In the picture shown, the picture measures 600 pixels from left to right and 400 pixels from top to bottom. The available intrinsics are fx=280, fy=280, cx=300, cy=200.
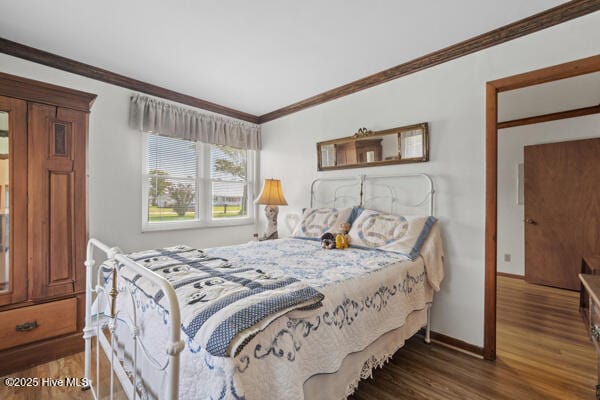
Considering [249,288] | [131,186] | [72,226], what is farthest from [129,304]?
[131,186]

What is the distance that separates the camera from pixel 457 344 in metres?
2.25

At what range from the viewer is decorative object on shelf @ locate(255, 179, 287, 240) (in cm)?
337

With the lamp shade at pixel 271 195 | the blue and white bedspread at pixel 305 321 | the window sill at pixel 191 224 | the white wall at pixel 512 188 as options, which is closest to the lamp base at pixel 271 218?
the lamp shade at pixel 271 195

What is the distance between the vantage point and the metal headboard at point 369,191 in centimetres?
248

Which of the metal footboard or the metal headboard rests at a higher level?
the metal headboard

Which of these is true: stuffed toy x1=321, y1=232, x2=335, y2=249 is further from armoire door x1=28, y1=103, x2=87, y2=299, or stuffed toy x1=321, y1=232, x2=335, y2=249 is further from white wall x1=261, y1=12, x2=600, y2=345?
armoire door x1=28, y1=103, x2=87, y2=299

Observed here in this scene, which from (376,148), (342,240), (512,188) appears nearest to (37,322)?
(342,240)

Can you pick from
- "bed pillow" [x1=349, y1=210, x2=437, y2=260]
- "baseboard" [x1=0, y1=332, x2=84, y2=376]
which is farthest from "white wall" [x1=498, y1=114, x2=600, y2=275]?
"baseboard" [x1=0, y1=332, x2=84, y2=376]

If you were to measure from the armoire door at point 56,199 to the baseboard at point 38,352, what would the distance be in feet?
1.19

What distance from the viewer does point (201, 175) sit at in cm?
354

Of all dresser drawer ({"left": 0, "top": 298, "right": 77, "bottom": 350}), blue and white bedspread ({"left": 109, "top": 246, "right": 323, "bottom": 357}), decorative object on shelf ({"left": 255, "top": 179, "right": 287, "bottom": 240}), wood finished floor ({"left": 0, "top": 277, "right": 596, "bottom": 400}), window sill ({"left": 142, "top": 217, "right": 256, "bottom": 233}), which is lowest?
wood finished floor ({"left": 0, "top": 277, "right": 596, "bottom": 400})

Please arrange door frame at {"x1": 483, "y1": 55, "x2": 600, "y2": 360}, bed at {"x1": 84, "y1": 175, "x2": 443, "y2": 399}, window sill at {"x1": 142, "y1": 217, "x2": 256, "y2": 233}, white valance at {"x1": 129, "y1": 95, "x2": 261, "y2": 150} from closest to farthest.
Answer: bed at {"x1": 84, "y1": 175, "x2": 443, "y2": 399} < door frame at {"x1": 483, "y1": 55, "x2": 600, "y2": 360} < white valance at {"x1": 129, "y1": 95, "x2": 261, "y2": 150} < window sill at {"x1": 142, "y1": 217, "x2": 256, "y2": 233}

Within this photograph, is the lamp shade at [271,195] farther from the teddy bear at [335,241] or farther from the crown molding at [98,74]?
the crown molding at [98,74]

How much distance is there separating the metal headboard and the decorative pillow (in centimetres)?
23
